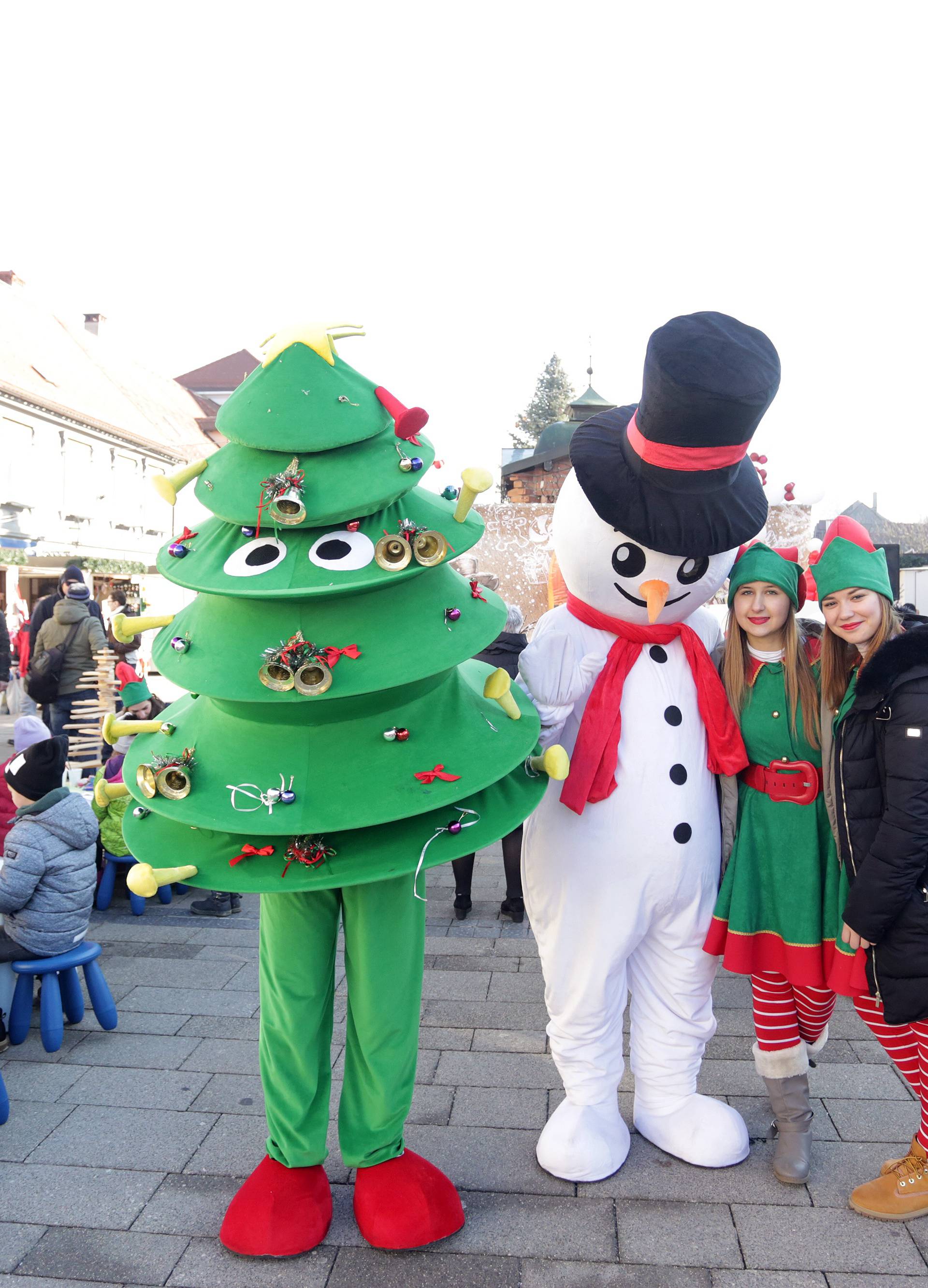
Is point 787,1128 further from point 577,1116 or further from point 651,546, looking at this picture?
point 651,546

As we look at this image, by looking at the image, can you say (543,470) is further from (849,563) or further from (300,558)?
(300,558)

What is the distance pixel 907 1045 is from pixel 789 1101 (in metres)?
0.39

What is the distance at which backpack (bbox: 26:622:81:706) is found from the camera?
25.7 ft

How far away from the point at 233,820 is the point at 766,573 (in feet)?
5.60

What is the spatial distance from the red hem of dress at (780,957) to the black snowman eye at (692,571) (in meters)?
1.03

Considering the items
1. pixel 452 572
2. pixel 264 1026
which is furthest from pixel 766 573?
pixel 264 1026

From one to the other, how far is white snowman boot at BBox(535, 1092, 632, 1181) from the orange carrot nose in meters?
1.53

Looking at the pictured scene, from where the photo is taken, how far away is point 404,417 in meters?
2.45

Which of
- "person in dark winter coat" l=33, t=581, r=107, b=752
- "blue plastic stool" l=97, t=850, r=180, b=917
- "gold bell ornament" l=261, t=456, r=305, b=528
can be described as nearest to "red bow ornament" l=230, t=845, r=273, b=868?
"gold bell ornament" l=261, t=456, r=305, b=528

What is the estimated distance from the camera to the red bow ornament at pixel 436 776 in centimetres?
235

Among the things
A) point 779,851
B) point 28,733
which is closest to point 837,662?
point 779,851

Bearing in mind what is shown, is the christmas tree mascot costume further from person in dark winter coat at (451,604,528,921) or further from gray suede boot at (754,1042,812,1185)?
person in dark winter coat at (451,604,528,921)

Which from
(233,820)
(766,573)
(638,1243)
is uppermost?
(766,573)

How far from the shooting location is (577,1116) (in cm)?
294
